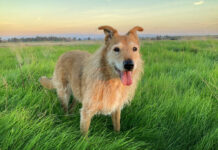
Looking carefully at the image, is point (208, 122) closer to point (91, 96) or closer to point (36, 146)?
point (91, 96)

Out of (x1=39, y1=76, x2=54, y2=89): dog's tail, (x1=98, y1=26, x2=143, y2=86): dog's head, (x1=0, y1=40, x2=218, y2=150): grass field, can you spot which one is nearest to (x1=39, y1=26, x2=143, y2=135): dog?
(x1=98, y1=26, x2=143, y2=86): dog's head

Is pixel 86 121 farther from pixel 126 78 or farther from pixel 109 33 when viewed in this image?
pixel 109 33

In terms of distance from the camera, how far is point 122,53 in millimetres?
2463

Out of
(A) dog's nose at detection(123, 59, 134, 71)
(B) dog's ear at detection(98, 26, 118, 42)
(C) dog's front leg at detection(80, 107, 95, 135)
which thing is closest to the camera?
(A) dog's nose at detection(123, 59, 134, 71)

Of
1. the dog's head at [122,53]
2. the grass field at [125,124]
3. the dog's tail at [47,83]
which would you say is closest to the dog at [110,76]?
the dog's head at [122,53]

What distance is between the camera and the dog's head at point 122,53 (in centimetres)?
237

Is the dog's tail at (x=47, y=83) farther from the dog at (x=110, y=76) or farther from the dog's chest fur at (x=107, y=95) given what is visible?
the dog's chest fur at (x=107, y=95)

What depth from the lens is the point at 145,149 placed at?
7.69 ft

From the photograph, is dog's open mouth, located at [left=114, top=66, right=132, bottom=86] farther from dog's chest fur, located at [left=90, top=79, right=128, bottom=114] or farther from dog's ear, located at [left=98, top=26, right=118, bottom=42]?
dog's ear, located at [left=98, top=26, right=118, bottom=42]

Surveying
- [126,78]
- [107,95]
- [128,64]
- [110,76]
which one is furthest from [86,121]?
[128,64]

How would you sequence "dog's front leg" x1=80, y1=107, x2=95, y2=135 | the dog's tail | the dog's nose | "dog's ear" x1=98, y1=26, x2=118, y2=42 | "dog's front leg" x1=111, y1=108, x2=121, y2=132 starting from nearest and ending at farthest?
the dog's nose → "dog's front leg" x1=80, y1=107, x2=95, y2=135 → "dog's ear" x1=98, y1=26, x2=118, y2=42 → "dog's front leg" x1=111, y1=108, x2=121, y2=132 → the dog's tail

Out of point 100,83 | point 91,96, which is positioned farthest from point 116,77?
point 91,96

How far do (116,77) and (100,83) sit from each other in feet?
0.83

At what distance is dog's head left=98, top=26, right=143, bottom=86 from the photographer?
237 centimetres
